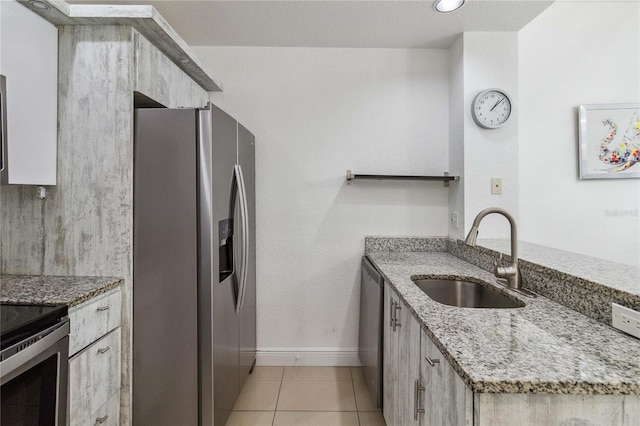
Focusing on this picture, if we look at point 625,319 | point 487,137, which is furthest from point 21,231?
point 487,137


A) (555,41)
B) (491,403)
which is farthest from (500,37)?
(491,403)

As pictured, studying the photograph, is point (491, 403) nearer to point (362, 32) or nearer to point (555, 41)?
point (362, 32)

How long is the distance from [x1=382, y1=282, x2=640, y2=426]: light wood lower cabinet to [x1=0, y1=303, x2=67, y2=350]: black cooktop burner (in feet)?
4.24

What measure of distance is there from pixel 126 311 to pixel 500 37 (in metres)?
2.90

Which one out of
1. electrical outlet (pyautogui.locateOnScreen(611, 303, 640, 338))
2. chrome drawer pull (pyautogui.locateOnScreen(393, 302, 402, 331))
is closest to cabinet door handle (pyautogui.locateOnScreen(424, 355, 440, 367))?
chrome drawer pull (pyautogui.locateOnScreen(393, 302, 402, 331))

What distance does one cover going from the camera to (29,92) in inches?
56.7

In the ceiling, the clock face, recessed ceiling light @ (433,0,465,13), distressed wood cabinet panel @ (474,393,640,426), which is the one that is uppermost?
the ceiling

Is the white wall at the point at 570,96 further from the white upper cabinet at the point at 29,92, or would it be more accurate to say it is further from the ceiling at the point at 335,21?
the white upper cabinet at the point at 29,92

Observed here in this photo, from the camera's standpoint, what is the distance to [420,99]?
2.57m

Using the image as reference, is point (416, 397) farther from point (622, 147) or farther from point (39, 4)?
point (622, 147)

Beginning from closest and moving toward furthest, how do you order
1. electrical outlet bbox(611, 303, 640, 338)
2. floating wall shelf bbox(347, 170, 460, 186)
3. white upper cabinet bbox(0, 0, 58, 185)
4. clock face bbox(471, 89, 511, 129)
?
electrical outlet bbox(611, 303, 640, 338)
white upper cabinet bbox(0, 0, 58, 185)
clock face bbox(471, 89, 511, 129)
floating wall shelf bbox(347, 170, 460, 186)

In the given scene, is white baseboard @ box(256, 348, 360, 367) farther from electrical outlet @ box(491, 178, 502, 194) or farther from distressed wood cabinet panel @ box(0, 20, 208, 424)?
electrical outlet @ box(491, 178, 502, 194)

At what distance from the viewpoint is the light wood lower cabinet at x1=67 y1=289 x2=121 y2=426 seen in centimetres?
128

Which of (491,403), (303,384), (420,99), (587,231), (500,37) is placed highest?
(500,37)
